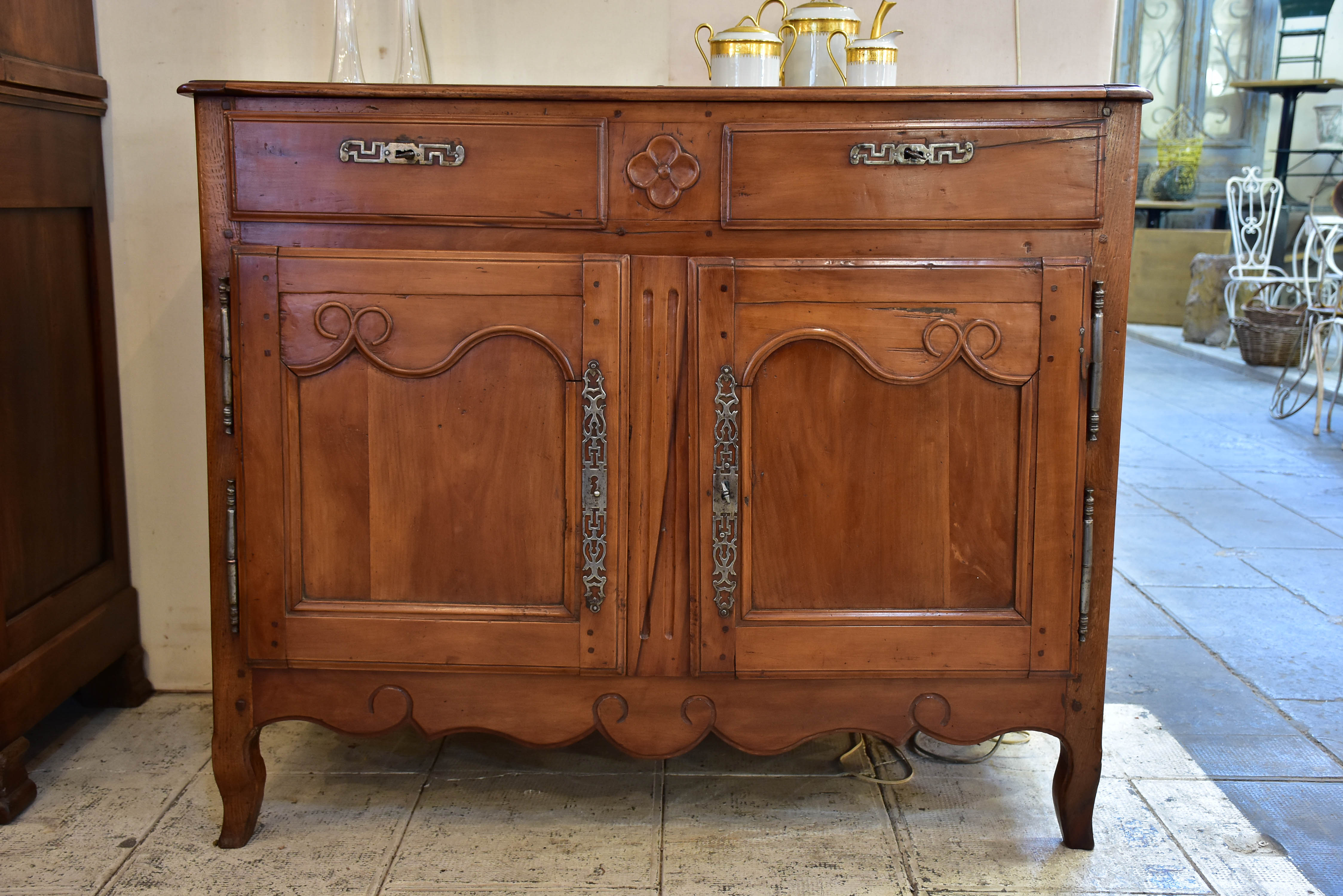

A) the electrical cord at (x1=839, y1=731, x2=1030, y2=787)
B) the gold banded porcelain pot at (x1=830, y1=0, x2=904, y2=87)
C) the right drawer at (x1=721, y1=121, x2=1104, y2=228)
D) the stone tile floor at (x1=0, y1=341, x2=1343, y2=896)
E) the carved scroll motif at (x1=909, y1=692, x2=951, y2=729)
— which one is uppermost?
the gold banded porcelain pot at (x1=830, y1=0, x2=904, y2=87)

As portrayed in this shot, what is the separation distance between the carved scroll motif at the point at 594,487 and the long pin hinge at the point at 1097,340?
0.66 m

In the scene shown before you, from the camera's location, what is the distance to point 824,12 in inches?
71.5

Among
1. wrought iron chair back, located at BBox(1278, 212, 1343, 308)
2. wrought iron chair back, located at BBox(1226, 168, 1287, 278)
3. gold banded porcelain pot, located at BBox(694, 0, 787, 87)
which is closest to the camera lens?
gold banded porcelain pot, located at BBox(694, 0, 787, 87)

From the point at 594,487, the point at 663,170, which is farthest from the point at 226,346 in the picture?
the point at 663,170

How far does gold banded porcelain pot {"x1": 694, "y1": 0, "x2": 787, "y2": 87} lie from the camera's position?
5.66 ft

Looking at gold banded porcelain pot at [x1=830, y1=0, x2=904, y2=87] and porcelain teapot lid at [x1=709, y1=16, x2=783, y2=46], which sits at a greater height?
porcelain teapot lid at [x1=709, y1=16, x2=783, y2=46]

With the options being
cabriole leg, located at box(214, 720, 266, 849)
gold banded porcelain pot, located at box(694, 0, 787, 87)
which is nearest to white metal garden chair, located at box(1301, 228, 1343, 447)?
gold banded porcelain pot, located at box(694, 0, 787, 87)

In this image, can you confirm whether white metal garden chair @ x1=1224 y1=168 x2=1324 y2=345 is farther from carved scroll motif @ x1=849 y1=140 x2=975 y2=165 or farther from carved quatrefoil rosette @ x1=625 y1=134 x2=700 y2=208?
carved quatrefoil rosette @ x1=625 y1=134 x2=700 y2=208

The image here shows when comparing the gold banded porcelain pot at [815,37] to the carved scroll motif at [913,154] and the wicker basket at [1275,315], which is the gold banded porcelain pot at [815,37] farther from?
the wicker basket at [1275,315]

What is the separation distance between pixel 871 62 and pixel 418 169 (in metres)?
0.72

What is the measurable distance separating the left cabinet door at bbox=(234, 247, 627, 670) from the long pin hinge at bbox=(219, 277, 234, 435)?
1cm

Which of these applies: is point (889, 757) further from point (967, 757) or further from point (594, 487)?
point (594, 487)

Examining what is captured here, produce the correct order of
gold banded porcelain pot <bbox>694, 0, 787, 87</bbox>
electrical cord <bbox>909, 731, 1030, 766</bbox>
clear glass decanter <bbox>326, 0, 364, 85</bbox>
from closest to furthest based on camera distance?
gold banded porcelain pot <bbox>694, 0, 787, 87</bbox> → clear glass decanter <bbox>326, 0, 364, 85</bbox> → electrical cord <bbox>909, 731, 1030, 766</bbox>

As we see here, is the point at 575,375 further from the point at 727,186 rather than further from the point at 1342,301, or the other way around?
the point at 1342,301
